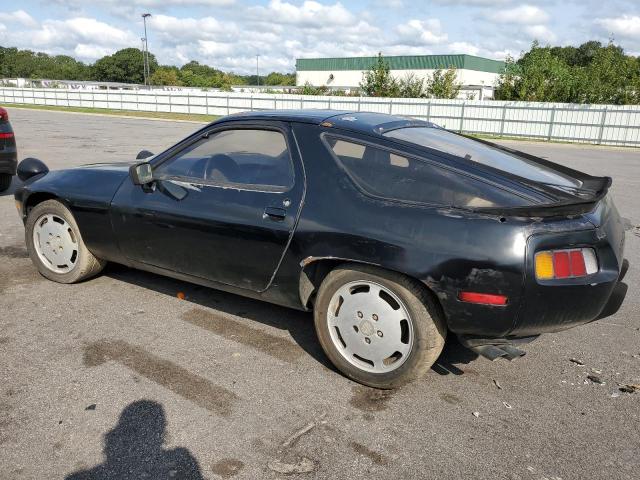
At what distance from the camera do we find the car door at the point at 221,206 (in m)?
3.34

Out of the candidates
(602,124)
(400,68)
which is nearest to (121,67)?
(400,68)

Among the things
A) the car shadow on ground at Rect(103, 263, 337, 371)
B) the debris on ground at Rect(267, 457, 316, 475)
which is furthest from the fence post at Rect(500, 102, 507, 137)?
the debris on ground at Rect(267, 457, 316, 475)

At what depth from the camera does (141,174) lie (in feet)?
12.6

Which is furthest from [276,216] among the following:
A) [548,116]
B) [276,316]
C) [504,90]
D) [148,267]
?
[504,90]

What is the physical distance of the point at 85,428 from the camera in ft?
8.76

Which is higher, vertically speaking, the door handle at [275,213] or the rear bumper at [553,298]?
the door handle at [275,213]

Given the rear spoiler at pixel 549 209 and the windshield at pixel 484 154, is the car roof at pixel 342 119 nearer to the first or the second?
the windshield at pixel 484 154

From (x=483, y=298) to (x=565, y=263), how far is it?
46 cm

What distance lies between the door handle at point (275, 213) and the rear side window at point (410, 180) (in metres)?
0.46

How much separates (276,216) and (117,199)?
4.89ft

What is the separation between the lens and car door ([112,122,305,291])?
3338mm

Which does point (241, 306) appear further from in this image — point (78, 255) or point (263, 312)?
point (78, 255)

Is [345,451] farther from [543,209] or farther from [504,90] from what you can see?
[504,90]

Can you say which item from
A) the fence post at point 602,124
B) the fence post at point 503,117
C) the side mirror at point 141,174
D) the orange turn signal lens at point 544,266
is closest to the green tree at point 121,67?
the fence post at point 503,117
